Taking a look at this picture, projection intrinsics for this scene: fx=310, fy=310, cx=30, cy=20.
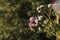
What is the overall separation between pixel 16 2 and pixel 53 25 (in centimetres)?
47


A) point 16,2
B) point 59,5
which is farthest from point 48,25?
point 16,2

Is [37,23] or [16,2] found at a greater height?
[16,2]

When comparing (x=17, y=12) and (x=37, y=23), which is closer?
(x=37, y=23)

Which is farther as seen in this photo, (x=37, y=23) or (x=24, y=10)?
(x=24, y=10)

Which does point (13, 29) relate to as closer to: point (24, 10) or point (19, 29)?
point (19, 29)

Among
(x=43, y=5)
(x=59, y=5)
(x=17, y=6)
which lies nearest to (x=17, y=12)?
(x=17, y=6)

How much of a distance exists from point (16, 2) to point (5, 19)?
0.21 meters

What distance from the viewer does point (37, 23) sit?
2777mm

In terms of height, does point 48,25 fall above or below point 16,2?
below

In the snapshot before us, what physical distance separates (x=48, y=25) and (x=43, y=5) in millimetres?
220

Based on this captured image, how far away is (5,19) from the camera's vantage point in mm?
2979

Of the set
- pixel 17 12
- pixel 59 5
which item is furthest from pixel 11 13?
pixel 59 5

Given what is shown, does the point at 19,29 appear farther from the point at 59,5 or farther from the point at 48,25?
the point at 59,5

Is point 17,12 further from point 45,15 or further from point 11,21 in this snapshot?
point 45,15
